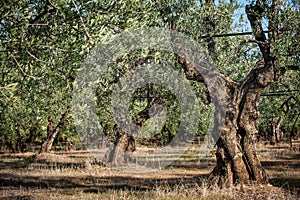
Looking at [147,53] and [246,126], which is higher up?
[147,53]

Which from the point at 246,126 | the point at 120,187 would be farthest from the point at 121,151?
the point at 246,126

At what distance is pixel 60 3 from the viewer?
7.99m

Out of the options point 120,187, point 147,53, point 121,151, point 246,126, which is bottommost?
point 120,187

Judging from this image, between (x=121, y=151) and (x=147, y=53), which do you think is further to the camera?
(x=121, y=151)

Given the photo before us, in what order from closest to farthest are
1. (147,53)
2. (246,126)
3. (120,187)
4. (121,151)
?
(147,53) → (246,126) → (120,187) → (121,151)

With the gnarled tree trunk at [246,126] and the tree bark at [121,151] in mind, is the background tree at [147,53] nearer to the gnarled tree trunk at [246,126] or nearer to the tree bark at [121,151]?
the gnarled tree trunk at [246,126]

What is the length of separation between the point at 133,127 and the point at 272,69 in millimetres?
13328

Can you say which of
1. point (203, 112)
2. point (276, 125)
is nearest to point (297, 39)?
point (203, 112)

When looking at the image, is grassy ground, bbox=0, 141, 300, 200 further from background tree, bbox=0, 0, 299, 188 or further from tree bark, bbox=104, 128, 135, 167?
tree bark, bbox=104, 128, 135, 167

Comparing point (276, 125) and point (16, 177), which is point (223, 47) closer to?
point (16, 177)

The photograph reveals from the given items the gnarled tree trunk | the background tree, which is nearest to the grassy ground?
the gnarled tree trunk

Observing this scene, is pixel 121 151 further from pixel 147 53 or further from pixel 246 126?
pixel 147 53

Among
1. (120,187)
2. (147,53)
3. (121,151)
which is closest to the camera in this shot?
(147,53)

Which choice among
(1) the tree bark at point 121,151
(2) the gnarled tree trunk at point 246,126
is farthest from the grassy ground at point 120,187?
(1) the tree bark at point 121,151
